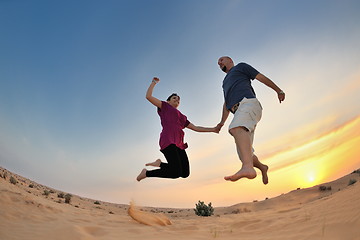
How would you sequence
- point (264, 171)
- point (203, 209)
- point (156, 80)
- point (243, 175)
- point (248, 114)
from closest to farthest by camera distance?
point (243, 175), point (248, 114), point (264, 171), point (156, 80), point (203, 209)

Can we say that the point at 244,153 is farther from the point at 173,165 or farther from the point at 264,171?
the point at 173,165

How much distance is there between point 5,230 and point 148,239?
185 centimetres

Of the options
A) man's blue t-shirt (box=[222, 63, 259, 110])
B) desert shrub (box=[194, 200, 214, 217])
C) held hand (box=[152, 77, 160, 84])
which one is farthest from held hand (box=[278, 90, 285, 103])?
desert shrub (box=[194, 200, 214, 217])

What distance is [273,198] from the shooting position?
1795cm

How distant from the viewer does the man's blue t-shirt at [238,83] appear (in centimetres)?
368

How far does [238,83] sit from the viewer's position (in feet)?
12.4

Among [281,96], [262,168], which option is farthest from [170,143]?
[281,96]

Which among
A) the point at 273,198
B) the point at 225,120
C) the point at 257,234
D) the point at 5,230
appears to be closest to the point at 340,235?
the point at 257,234

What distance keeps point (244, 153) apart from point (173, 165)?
1554 millimetres

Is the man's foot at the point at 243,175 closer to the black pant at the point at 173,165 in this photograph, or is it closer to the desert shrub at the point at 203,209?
the black pant at the point at 173,165

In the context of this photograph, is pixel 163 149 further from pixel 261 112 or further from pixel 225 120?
pixel 261 112

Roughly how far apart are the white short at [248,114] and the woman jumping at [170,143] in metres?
1.43

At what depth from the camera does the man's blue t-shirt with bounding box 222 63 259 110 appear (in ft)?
12.1

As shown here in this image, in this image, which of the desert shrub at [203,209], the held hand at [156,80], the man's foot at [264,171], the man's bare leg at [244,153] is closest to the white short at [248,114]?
the man's bare leg at [244,153]
